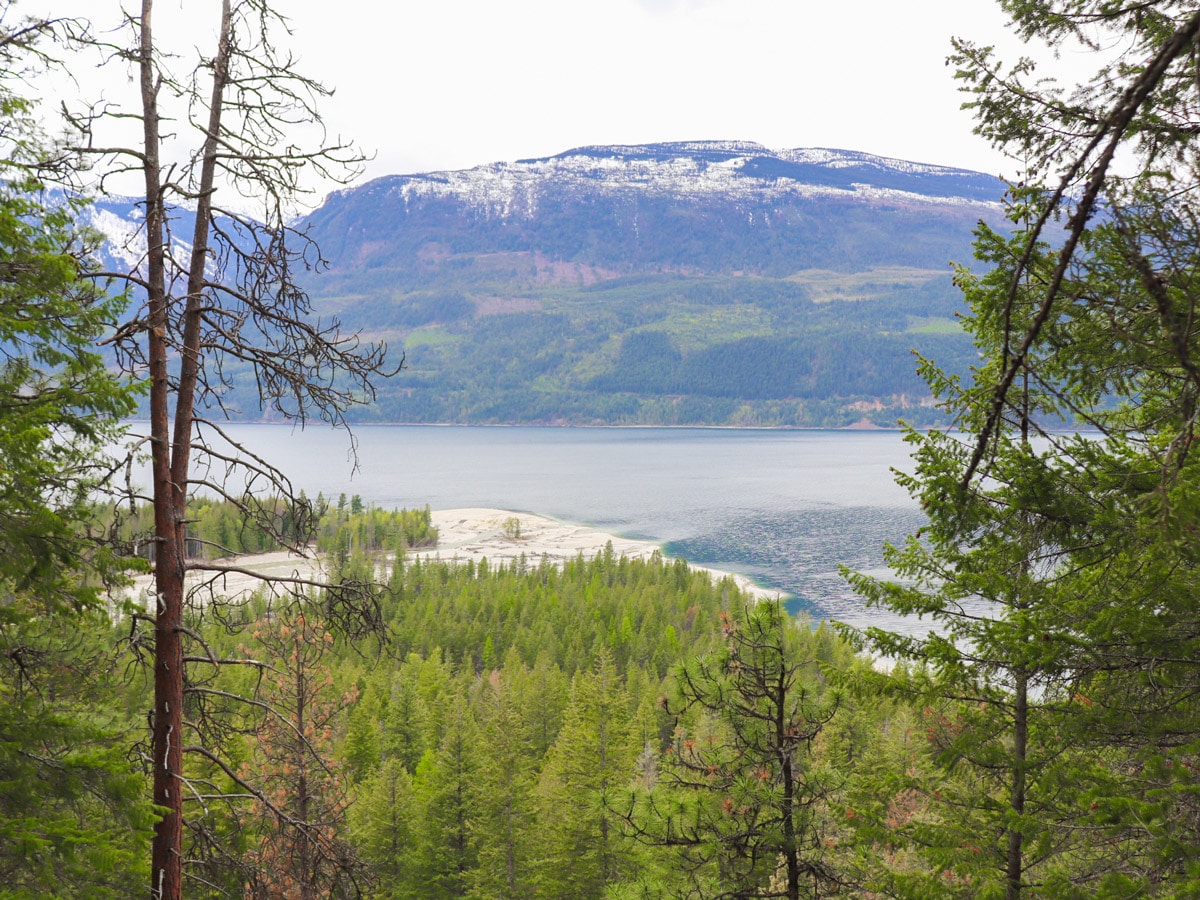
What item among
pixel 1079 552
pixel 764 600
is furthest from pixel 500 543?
pixel 1079 552

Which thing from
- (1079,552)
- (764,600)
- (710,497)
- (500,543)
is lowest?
(500,543)

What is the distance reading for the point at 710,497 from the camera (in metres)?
120

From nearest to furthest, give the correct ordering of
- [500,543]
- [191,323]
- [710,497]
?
[191,323], [500,543], [710,497]

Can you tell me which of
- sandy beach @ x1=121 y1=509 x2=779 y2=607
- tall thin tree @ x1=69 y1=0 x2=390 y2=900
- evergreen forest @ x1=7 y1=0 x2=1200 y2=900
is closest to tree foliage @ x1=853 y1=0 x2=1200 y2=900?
evergreen forest @ x1=7 y1=0 x2=1200 y2=900

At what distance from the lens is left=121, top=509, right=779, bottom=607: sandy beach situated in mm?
78250

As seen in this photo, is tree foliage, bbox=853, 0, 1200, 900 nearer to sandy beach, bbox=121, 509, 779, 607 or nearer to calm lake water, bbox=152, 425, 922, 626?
calm lake water, bbox=152, 425, 922, 626

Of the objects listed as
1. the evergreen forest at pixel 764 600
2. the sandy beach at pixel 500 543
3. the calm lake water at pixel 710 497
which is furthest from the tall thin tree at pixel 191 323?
the sandy beach at pixel 500 543

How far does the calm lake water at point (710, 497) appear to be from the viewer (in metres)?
73.1

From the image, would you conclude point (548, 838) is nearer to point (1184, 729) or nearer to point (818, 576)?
point (1184, 729)

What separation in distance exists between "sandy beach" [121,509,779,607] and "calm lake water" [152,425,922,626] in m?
4.46

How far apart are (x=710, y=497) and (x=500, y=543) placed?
4186 centimetres

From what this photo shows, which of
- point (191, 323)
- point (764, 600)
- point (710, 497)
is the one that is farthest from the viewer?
point (710, 497)

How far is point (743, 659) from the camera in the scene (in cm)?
908

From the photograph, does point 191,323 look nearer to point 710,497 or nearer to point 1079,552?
point 1079,552
